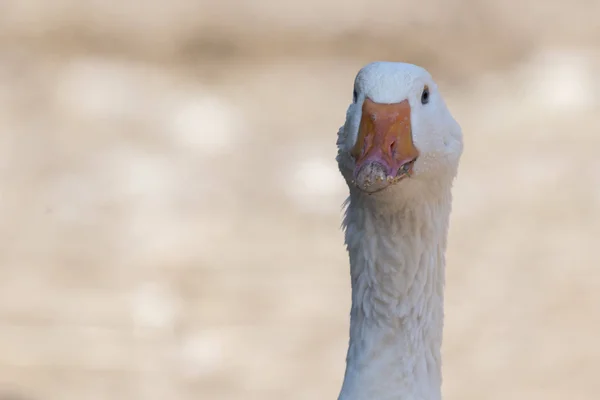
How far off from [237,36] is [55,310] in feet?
8.48

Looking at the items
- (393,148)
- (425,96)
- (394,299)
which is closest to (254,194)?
(394,299)

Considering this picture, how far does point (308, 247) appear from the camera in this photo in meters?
6.11

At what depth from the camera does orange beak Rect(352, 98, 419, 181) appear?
2.29m

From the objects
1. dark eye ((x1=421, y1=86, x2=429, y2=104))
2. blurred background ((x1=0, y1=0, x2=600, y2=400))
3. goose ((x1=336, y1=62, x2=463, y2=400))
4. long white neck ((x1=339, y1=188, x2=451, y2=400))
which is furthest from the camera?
blurred background ((x1=0, y1=0, x2=600, y2=400))

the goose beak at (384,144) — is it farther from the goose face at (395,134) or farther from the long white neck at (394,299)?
the long white neck at (394,299)

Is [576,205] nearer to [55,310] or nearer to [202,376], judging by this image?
[202,376]

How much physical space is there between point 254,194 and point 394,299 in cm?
384

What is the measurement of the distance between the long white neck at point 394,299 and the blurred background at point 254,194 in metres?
2.63

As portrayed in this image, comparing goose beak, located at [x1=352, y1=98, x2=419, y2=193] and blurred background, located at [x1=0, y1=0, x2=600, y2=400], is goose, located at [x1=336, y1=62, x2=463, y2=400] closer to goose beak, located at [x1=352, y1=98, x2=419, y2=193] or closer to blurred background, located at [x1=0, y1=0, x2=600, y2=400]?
goose beak, located at [x1=352, y1=98, x2=419, y2=193]

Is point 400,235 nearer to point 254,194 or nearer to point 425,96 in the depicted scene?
point 425,96

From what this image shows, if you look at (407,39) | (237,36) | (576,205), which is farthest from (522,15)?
(237,36)

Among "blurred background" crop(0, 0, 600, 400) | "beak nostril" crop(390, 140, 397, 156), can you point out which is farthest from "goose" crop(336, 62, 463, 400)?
"blurred background" crop(0, 0, 600, 400)

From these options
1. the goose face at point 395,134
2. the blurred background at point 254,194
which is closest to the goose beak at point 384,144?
the goose face at point 395,134

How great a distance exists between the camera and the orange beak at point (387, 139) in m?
2.29
